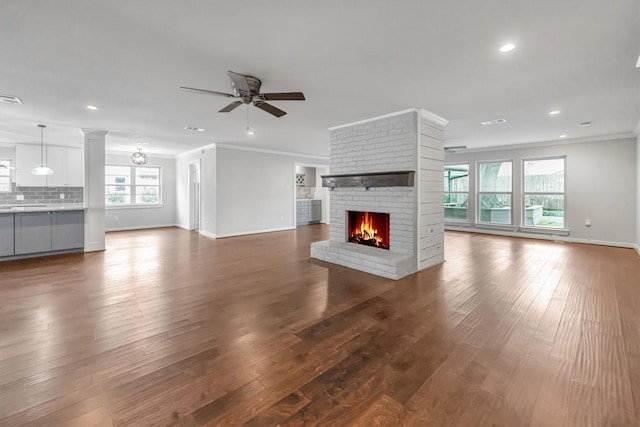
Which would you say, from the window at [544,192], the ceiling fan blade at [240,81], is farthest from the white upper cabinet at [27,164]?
the window at [544,192]

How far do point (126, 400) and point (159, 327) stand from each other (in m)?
1.00

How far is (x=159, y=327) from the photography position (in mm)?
2650

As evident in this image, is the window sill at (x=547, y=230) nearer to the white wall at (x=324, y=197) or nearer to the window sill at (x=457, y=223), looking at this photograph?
the window sill at (x=457, y=223)

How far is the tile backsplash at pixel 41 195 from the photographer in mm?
7523

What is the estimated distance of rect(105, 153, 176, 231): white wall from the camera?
8.77m

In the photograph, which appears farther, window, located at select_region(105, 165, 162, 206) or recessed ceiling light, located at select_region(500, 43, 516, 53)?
window, located at select_region(105, 165, 162, 206)

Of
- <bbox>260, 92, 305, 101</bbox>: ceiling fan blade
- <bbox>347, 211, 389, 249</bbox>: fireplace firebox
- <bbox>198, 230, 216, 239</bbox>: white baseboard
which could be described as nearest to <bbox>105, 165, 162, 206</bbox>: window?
<bbox>198, 230, 216, 239</bbox>: white baseboard

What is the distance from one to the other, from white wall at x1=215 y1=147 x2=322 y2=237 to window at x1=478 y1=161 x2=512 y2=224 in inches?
232

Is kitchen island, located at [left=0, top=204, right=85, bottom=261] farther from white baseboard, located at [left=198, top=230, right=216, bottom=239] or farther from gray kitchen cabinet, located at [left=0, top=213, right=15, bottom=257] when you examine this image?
white baseboard, located at [left=198, top=230, right=216, bottom=239]

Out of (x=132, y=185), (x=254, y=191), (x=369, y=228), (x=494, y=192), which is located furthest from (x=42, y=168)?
(x=494, y=192)

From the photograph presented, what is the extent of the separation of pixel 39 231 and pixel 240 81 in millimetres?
5527

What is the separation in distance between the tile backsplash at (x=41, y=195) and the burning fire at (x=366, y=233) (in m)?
8.44

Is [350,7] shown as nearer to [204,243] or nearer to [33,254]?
[204,243]

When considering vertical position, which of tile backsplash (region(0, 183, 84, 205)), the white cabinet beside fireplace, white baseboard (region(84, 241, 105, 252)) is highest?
tile backsplash (region(0, 183, 84, 205))
